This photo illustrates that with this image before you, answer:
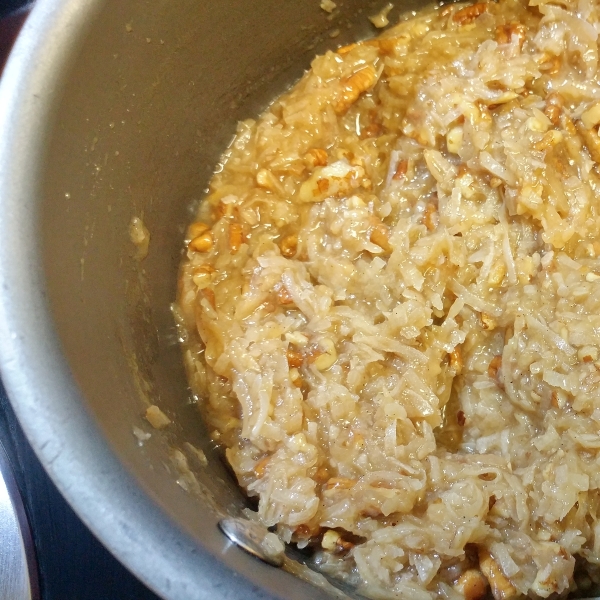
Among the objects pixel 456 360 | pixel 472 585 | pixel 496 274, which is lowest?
pixel 472 585

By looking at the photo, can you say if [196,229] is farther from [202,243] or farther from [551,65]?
[551,65]

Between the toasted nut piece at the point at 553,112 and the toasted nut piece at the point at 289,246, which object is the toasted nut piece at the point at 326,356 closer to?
the toasted nut piece at the point at 289,246

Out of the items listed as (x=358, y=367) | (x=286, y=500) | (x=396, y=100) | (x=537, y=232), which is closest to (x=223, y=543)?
(x=286, y=500)

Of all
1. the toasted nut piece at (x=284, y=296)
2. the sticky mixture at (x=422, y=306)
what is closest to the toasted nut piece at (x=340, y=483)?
the sticky mixture at (x=422, y=306)

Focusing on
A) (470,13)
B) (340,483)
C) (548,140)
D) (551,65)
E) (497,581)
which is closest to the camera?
(497,581)

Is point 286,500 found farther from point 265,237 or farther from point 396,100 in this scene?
point 396,100

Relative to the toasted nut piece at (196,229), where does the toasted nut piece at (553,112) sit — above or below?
below

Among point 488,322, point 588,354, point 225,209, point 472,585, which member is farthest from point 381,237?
point 472,585

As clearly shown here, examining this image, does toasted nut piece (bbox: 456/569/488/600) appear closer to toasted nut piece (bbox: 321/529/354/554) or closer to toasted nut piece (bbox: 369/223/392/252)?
toasted nut piece (bbox: 321/529/354/554)
